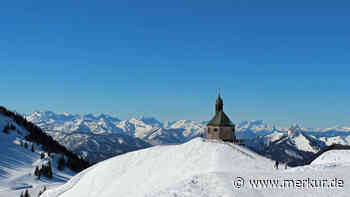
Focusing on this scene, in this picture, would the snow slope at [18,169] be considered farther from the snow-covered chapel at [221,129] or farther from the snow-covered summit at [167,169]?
the snow-covered chapel at [221,129]

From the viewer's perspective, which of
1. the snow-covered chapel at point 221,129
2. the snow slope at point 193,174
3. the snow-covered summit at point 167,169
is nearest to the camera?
the snow slope at point 193,174

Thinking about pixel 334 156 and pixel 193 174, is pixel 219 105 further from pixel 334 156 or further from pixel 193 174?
pixel 193 174

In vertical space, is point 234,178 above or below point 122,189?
above

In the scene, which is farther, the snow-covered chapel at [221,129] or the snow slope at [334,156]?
the snow-covered chapel at [221,129]

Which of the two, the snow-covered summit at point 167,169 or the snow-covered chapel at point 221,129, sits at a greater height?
the snow-covered chapel at point 221,129

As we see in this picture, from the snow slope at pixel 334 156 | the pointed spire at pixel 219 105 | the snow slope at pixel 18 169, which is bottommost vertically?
the snow slope at pixel 18 169

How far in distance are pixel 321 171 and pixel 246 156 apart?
44.9 feet

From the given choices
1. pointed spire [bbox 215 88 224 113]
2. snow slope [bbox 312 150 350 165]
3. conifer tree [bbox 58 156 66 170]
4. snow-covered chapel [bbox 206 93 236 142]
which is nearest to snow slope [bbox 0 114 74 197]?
conifer tree [bbox 58 156 66 170]

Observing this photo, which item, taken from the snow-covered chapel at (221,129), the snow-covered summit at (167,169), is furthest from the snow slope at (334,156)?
the snow-covered chapel at (221,129)

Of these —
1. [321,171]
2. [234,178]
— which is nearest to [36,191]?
[234,178]

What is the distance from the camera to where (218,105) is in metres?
65.3

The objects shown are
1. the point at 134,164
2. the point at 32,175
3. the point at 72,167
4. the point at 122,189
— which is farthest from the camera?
the point at 72,167

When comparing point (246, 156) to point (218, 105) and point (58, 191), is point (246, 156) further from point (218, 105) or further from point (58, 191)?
point (58, 191)

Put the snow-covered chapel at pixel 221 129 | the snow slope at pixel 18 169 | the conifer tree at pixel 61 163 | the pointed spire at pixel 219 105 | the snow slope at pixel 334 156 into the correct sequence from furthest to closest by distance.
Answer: the conifer tree at pixel 61 163
the snow slope at pixel 18 169
the pointed spire at pixel 219 105
the snow-covered chapel at pixel 221 129
the snow slope at pixel 334 156
